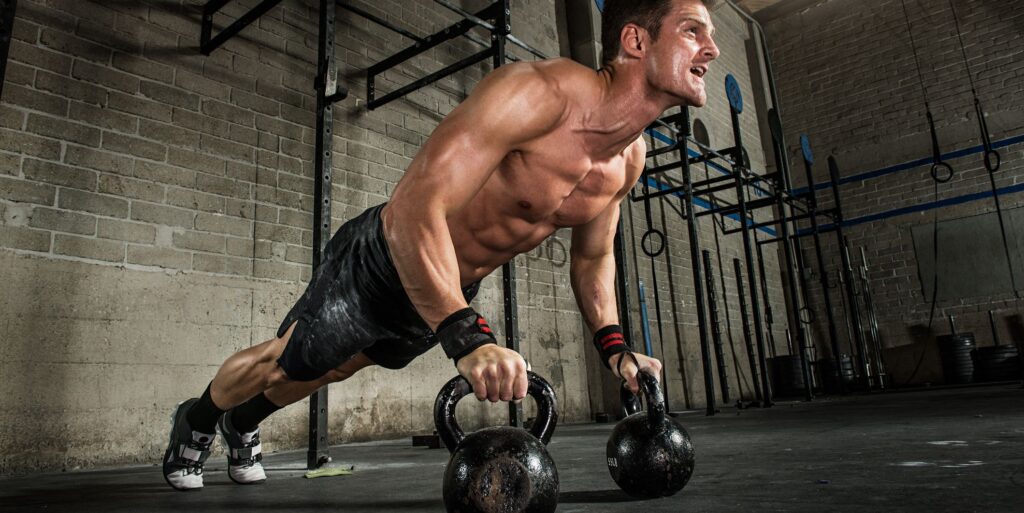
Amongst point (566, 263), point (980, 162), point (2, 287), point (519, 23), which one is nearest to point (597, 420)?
point (566, 263)

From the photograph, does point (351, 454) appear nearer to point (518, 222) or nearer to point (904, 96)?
point (518, 222)

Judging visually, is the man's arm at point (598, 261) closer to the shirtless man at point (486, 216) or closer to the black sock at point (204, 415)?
the shirtless man at point (486, 216)

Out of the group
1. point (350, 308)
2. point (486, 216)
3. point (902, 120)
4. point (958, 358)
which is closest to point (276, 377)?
point (350, 308)

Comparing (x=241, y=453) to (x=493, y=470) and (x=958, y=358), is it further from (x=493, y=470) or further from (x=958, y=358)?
(x=958, y=358)

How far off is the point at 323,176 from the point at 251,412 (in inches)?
39.2

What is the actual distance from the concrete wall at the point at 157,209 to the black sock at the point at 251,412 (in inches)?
52.4

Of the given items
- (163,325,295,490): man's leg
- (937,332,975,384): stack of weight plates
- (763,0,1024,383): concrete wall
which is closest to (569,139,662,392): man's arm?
(163,325,295,490): man's leg

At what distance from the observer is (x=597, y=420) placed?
Answer: 4.82 metres

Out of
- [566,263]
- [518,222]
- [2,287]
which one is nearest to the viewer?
[518,222]

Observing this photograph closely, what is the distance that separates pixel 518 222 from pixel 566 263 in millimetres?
3825

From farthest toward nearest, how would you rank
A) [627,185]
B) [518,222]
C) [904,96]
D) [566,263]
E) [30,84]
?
1. [904,96]
2. [566,263]
3. [30,84]
4. [627,185]
5. [518,222]

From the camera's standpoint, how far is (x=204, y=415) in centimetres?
171

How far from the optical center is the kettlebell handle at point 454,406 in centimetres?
91

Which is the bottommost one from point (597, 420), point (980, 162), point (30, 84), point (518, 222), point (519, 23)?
point (597, 420)
